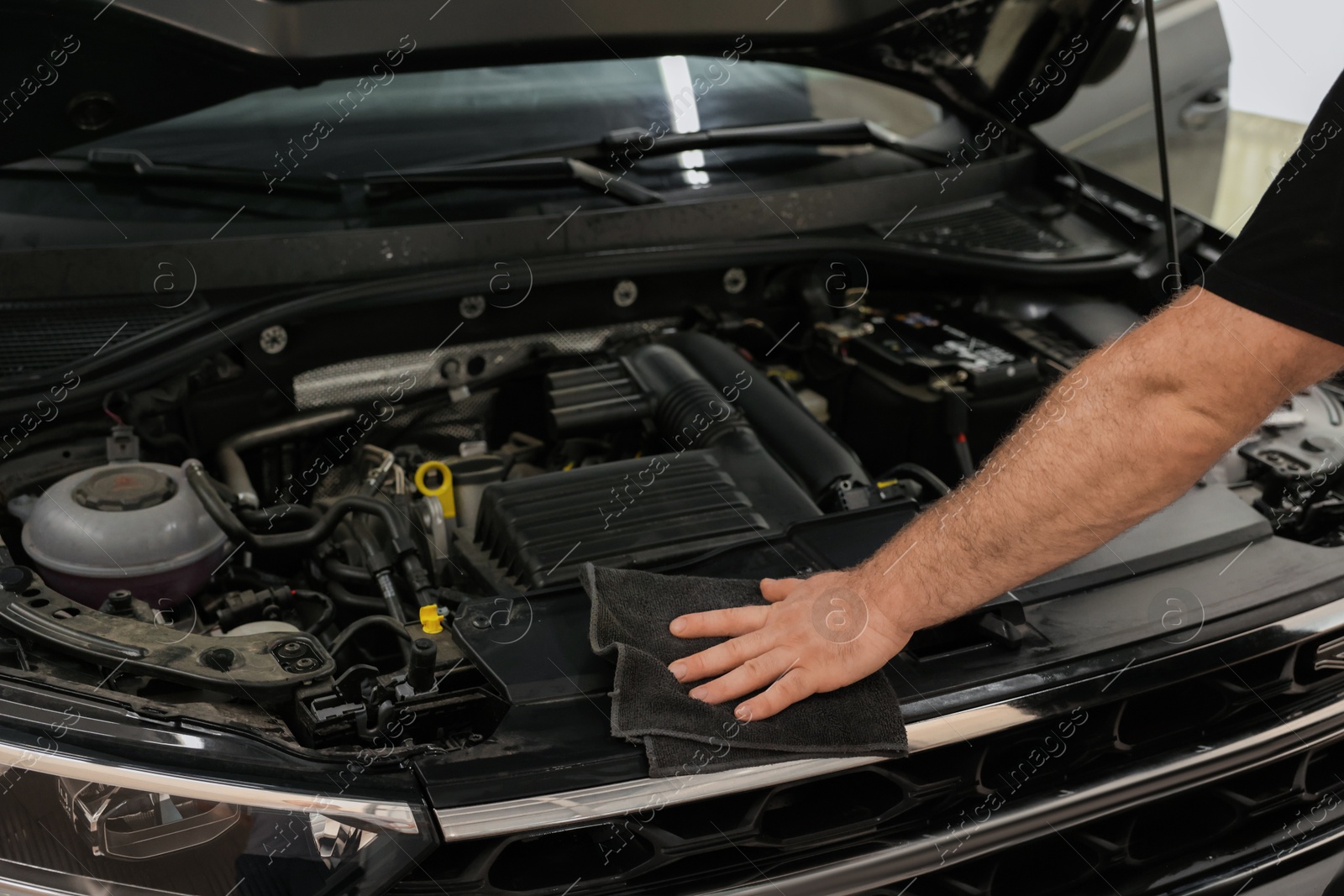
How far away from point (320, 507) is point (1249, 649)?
48.7 inches

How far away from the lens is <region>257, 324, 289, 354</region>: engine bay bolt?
164cm

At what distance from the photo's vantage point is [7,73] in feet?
5.01

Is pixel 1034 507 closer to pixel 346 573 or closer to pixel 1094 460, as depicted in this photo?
pixel 1094 460

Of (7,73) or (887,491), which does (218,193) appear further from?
(887,491)

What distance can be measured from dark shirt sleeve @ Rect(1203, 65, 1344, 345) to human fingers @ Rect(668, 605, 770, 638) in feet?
1.82

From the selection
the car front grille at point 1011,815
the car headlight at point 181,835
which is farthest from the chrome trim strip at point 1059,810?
the car headlight at point 181,835

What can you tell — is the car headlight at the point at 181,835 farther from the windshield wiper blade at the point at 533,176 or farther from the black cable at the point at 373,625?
the windshield wiper blade at the point at 533,176

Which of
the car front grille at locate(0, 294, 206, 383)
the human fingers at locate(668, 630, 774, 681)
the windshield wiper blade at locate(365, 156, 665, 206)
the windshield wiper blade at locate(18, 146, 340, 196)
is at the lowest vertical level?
the human fingers at locate(668, 630, 774, 681)

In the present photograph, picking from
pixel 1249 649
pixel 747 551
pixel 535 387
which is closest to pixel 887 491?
pixel 747 551

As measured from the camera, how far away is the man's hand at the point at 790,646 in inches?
44.8

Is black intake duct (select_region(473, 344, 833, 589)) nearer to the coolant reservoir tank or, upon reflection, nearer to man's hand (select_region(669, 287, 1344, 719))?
man's hand (select_region(669, 287, 1344, 719))

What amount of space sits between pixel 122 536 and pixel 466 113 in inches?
40.6

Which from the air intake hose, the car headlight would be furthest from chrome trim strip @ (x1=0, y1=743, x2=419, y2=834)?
the air intake hose

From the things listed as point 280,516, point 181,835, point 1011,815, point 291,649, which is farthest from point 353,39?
point 1011,815
